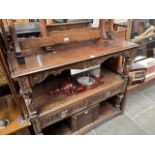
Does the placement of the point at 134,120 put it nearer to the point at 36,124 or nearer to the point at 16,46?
the point at 36,124

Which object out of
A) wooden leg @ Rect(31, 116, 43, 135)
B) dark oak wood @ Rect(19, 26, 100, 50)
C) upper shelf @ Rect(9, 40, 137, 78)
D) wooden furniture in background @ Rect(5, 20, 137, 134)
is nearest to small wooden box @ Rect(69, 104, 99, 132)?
wooden furniture in background @ Rect(5, 20, 137, 134)

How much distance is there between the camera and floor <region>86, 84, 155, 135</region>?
1.57 m

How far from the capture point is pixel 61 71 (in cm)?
103

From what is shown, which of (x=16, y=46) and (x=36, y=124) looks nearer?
(x=16, y=46)

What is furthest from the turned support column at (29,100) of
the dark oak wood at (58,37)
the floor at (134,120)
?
the floor at (134,120)

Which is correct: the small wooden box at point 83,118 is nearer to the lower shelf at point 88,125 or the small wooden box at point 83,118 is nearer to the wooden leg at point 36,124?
the lower shelf at point 88,125

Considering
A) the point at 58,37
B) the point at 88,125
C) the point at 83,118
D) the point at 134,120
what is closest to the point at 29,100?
the point at 58,37

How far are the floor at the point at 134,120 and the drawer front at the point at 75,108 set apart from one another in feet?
1.47

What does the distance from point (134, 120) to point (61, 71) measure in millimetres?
1211

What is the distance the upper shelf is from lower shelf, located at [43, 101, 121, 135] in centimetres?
81

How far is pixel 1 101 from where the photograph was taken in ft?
4.24

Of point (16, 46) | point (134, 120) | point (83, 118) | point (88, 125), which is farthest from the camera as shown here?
point (134, 120)
